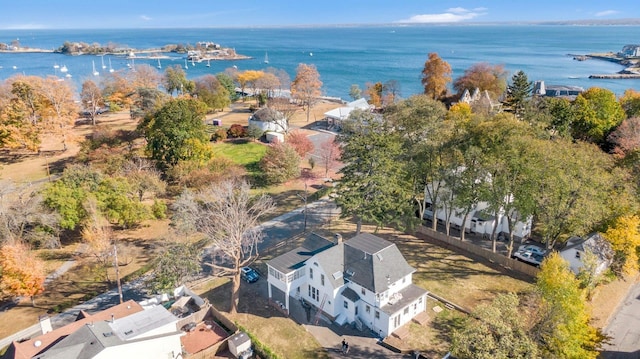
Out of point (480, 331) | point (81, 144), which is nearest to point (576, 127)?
point (480, 331)

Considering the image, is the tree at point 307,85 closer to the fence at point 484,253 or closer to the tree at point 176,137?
the tree at point 176,137

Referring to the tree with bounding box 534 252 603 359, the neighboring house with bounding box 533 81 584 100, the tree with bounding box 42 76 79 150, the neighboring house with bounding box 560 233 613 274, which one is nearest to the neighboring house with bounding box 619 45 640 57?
the neighboring house with bounding box 533 81 584 100

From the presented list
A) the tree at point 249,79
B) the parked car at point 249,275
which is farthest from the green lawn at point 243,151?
the tree at point 249,79

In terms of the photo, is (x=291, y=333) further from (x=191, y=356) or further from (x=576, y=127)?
(x=576, y=127)

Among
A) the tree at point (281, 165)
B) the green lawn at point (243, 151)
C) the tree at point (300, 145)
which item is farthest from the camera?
the green lawn at point (243, 151)

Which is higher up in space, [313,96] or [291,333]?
[313,96]

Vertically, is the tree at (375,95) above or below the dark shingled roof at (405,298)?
above
